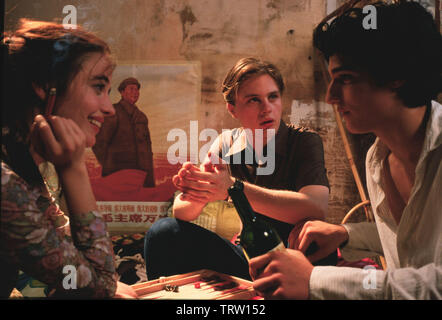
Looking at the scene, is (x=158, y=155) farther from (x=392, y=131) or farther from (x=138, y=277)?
(x=392, y=131)

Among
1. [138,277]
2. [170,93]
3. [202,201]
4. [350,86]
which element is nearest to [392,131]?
[350,86]

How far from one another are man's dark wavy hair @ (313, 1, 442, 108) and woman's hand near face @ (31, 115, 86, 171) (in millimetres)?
705

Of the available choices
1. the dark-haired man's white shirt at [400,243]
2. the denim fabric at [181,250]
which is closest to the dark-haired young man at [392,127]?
the dark-haired man's white shirt at [400,243]

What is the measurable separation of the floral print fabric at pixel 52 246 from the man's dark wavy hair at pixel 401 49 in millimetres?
771

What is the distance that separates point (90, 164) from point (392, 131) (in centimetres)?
88

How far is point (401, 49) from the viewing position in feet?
2.80

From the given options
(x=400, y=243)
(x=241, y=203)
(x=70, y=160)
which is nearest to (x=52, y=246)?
(x=70, y=160)

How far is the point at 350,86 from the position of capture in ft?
2.92

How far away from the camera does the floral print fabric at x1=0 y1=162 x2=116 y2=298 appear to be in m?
0.65

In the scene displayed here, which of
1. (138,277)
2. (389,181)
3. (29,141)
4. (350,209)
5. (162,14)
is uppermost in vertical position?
(162,14)

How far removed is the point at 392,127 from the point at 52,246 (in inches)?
34.5

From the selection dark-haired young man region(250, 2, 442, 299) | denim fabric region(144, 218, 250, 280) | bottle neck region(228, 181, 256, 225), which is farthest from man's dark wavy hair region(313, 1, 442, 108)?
denim fabric region(144, 218, 250, 280)

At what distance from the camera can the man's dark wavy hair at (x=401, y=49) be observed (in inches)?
33.4

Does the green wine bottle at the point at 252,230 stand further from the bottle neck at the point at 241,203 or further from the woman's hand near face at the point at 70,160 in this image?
the woman's hand near face at the point at 70,160
